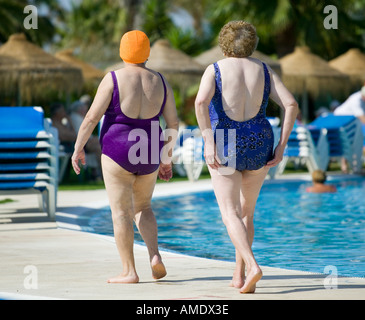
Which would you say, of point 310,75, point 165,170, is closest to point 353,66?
point 310,75

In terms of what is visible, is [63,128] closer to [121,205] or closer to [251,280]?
[121,205]

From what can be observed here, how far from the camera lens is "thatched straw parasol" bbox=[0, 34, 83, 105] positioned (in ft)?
65.0

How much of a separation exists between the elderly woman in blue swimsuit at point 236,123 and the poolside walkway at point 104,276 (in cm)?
39

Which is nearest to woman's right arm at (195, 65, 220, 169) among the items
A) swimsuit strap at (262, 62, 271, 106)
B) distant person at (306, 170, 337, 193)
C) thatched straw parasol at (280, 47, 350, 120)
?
swimsuit strap at (262, 62, 271, 106)

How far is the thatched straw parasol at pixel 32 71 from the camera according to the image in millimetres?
19812

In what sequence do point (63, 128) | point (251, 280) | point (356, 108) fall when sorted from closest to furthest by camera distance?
point (251, 280) → point (63, 128) → point (356, 108)

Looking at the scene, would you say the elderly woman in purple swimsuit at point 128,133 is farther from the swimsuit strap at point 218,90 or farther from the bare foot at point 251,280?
the bare foot at point 251,280

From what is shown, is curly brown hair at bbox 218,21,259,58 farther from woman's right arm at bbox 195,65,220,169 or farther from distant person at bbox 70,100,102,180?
distant person at bbox 70,100,102,180

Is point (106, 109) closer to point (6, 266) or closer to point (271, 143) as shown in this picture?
point (271, 143)

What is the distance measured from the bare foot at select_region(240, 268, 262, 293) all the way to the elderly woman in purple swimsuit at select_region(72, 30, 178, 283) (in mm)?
829

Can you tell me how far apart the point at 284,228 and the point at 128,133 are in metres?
4.29

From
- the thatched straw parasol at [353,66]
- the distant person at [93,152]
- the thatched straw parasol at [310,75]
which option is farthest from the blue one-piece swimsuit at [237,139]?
the thatched straw parasol at [353,66]

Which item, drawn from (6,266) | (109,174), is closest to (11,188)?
(6,266)

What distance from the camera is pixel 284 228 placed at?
31.6 ft
